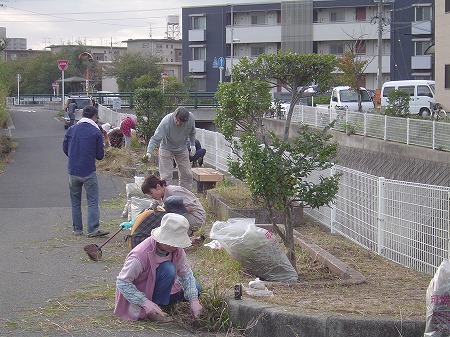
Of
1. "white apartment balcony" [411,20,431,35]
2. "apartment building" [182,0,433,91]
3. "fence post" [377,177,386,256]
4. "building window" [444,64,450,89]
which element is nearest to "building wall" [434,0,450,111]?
"building window" [444,64,450,89]

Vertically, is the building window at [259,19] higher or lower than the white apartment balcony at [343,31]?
higher

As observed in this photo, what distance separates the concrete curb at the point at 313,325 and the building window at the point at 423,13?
2079 inches

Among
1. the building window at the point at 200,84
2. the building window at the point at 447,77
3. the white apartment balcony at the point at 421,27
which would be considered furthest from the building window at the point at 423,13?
the building window at the point at 447,77

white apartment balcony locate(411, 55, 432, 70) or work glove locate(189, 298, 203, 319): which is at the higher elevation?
white apartment balcony locate(411, 55, 432, 70)

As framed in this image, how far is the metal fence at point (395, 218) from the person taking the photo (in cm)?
815

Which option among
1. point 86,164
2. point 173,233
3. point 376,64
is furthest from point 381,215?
point 376,64

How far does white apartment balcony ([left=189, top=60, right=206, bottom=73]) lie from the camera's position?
218 feet

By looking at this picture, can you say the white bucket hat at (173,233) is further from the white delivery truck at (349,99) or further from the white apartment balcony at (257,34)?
the white apartment balcony at (257,34)

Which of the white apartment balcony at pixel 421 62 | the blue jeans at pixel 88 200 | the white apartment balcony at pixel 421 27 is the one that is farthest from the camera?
the white apartment balcony at pixel 421 27

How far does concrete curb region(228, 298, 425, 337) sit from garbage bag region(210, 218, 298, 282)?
1.33 m

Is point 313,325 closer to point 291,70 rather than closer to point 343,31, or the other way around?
point 291,70

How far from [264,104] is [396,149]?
16.2 m

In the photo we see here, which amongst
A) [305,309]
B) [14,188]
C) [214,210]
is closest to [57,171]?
[14,188]

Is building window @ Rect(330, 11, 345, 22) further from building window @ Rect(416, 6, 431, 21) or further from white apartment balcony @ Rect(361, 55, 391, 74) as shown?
building window @ Rect(416, 6, 431, 21)
